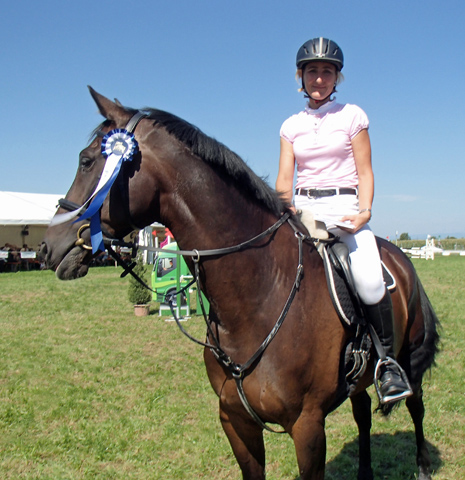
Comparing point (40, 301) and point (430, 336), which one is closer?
point (430, 336)

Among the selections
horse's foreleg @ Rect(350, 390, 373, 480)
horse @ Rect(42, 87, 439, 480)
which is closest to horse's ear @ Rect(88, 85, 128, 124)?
horse @ Rect(42, 87, 439, 480)

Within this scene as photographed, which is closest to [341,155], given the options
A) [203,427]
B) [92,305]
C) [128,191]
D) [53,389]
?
[128,191]

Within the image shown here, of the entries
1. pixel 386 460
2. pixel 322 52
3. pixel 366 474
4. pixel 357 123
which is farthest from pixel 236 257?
pixel 386 460

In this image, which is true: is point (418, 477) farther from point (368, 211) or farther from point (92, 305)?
point (92, 305)

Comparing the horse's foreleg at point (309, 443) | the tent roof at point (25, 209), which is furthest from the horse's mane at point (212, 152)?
the tent roof at point (25, 209)

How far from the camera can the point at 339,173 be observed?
2943 mm

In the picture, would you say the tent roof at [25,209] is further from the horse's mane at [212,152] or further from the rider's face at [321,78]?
the horse's mane at [212,152]

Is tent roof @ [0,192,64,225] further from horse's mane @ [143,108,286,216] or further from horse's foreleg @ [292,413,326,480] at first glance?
horse's foreleg @ [292,413,326,480]

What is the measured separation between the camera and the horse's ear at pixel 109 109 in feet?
7.91

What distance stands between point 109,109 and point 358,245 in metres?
1.67

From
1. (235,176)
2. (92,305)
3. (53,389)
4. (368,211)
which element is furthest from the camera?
(92,305)

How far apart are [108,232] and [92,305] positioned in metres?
11.7

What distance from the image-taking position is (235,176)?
97.1 inches

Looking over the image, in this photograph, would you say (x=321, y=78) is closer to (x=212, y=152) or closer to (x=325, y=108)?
(x=325, y=108)
